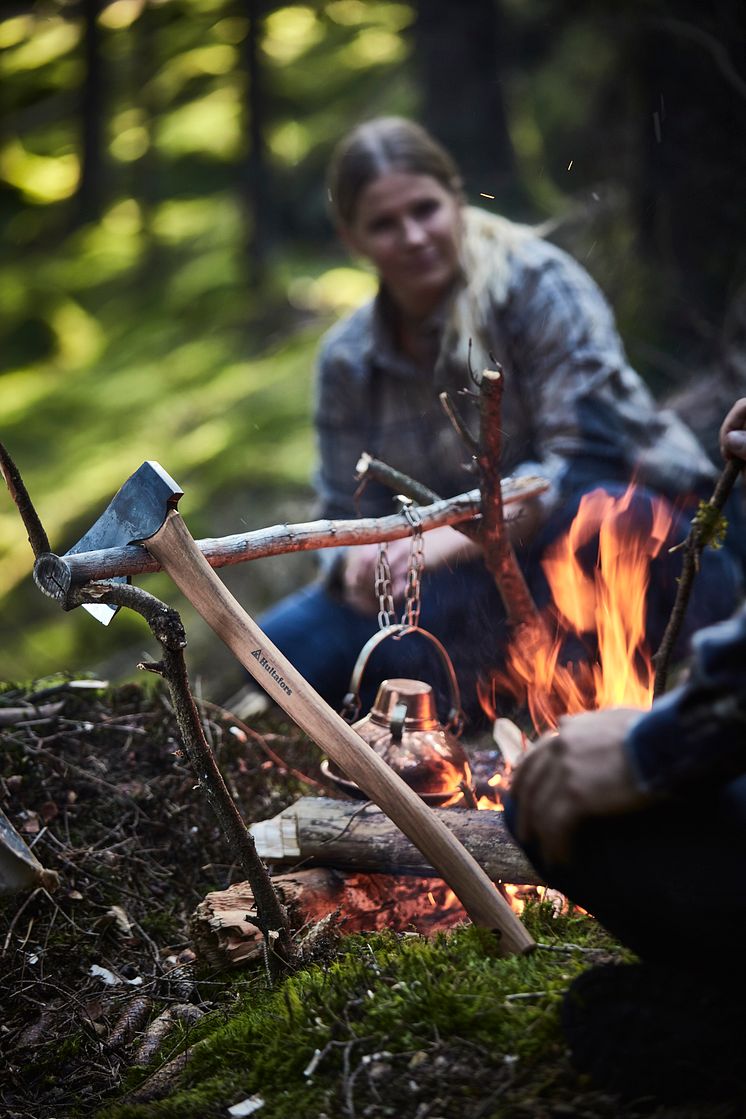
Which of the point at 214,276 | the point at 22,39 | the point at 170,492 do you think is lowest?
the point at 214,276

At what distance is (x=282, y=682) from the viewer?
2016mm

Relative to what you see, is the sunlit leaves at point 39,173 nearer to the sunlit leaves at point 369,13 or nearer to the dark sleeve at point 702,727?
the sunlit leaves at point 369,13

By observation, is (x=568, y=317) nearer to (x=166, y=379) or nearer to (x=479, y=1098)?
(x=479, y=1098)

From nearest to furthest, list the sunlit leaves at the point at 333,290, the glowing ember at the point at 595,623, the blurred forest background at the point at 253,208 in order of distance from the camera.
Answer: the glowing ember at the point at 595,623 → the blurred forest background at the point at 253,208 → the sunlit leaves at the point at 333,290

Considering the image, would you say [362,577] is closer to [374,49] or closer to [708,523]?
[708,523]

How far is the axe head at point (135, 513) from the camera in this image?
1.98 m

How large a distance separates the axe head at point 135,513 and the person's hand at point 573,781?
3.16 ft

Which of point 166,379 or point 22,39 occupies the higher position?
point 22,39

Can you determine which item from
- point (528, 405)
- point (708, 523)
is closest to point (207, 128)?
point (528, 405)

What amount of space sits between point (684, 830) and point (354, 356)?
9.85 feet

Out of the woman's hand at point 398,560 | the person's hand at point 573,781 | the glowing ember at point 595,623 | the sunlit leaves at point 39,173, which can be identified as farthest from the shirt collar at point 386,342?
the sunlit leaves at point 39,173

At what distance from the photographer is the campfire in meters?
2.29

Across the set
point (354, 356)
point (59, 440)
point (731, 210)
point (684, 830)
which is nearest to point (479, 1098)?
point (684, 830)

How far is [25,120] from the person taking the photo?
10.9 meters
